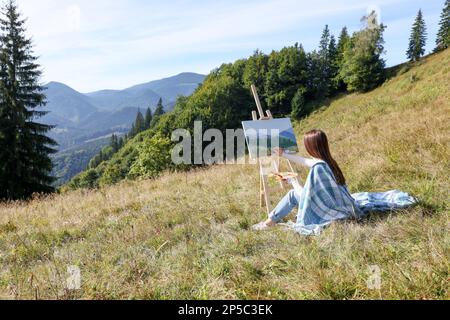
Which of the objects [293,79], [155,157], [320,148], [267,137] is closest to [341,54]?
[293,79]

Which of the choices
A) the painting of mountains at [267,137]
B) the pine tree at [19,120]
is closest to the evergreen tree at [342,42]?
the pine tree at [19,120]

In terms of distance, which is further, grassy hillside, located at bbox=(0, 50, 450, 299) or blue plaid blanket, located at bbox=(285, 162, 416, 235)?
blue plaid blanket, located at bbox=(285, 162, 416, 235)

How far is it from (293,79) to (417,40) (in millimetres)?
27182

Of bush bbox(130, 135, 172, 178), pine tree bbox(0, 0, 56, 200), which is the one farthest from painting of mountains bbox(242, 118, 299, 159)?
bush bbox(130, 135, 172, 178)

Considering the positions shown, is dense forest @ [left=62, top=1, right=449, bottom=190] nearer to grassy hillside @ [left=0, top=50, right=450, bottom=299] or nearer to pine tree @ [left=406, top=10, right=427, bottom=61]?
pine tree @ [left=406, top=10, right=427, bottom=61]

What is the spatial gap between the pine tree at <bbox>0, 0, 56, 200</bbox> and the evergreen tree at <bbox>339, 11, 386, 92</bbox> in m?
49.5

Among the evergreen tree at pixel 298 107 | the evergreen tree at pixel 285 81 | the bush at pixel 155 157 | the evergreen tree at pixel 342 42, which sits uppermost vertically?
the evergreen tree at pixel 342 42

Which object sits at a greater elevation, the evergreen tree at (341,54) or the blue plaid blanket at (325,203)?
the evergreen tree at (341,54)

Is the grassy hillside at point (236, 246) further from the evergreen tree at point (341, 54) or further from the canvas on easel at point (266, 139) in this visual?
the evergreen tree at point (341, 54)

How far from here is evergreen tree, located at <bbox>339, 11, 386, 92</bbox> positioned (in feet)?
179

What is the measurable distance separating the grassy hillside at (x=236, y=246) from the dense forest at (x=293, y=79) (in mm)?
42231

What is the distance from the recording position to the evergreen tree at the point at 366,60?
179 feet

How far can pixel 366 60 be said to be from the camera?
55062mm
